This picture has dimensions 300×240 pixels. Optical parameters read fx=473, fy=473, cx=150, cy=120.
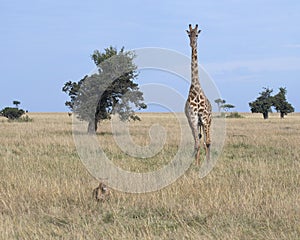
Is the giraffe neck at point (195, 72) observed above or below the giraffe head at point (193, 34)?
below

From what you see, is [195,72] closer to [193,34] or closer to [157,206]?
[193,34]

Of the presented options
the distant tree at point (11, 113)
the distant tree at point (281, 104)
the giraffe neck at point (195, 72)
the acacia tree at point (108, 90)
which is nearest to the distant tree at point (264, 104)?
the distant tree at point (281, 104)

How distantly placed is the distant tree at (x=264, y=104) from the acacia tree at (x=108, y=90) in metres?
51.5

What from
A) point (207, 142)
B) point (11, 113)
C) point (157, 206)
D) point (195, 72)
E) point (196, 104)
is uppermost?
point (195, 72)

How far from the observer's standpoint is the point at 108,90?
27031 millimetres

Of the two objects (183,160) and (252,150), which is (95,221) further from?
(252,150)

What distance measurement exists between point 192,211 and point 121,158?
24.2 feet

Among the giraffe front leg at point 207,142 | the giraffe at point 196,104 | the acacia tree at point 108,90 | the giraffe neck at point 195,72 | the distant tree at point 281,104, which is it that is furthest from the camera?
the distant tree at point 281,104

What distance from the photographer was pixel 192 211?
730 cm

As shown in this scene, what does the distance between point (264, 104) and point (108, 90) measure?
175ft

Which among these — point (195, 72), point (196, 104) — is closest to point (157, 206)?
point (196, 104)

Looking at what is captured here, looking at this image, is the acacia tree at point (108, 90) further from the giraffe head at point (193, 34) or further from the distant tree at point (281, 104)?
the distant tree at point (281, 104)

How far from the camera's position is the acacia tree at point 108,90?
26.9 m

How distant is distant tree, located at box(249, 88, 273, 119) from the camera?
2982 inches
